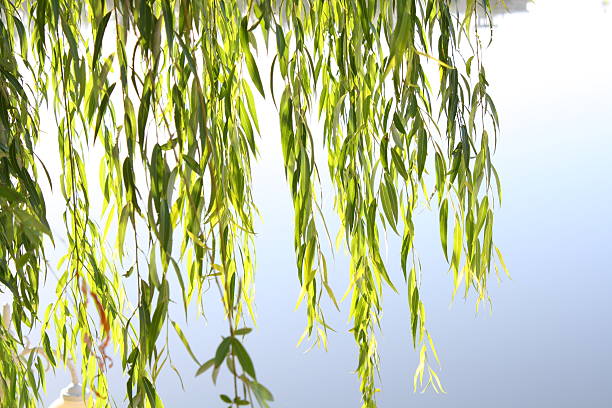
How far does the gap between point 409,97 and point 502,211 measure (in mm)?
3126

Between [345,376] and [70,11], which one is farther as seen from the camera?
[345,376]

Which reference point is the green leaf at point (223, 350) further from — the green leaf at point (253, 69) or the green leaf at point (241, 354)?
the green leaf at point (253, 69)

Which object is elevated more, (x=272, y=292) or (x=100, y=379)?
(x=272, y=292)

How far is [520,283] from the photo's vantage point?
13.0 ft

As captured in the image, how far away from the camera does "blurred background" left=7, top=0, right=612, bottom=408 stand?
3879mm

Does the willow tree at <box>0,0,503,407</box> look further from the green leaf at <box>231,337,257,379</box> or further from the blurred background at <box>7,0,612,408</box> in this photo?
the blurred background at <box>7,0,612,408</box>

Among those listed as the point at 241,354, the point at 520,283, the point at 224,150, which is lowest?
the point at 241,354

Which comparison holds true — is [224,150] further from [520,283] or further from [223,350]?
[520,283]

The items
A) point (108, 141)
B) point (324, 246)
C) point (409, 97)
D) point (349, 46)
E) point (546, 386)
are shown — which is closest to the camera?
point (409, 97)

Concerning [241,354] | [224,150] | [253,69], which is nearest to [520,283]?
[224,150]

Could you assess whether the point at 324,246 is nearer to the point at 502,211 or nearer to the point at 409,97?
the point at 502,211

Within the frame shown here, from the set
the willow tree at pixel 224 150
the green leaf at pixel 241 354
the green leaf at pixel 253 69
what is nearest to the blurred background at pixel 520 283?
the willow tree at pixel 224 150

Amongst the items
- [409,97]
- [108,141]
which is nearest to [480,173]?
[409,97]

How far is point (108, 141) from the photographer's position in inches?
48.0
